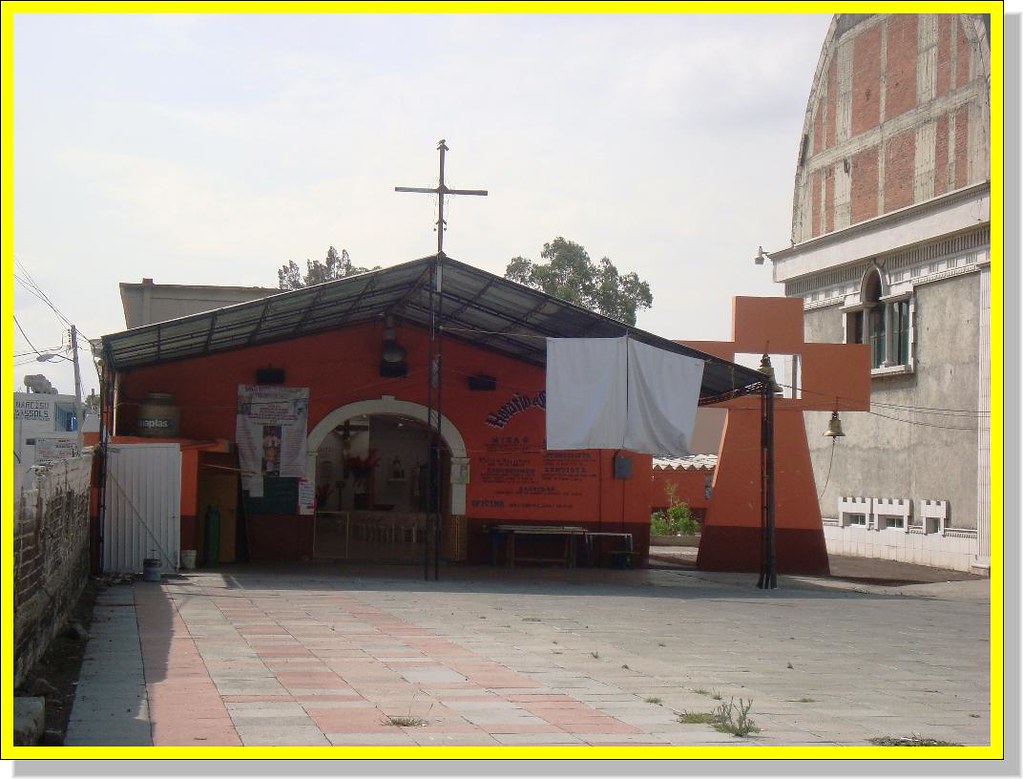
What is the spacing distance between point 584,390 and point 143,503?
6.44 m

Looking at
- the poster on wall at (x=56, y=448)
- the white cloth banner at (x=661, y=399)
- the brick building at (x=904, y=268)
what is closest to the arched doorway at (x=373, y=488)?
the poster on wall at (x=56, y=448)

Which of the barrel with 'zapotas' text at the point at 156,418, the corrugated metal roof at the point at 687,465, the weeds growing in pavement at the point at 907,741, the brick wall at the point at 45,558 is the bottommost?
the weeds growing in pavement at the point at 907,741

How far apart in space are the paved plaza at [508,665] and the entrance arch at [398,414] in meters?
4.26

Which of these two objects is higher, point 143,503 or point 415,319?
point 415,319

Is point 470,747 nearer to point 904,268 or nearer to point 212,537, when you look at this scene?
point 212,537

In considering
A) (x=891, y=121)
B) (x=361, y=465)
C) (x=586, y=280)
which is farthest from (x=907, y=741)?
(x=586, y=280)

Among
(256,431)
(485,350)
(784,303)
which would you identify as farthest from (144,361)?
(784,303)

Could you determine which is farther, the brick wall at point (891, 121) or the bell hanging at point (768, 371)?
the brick wall at point (891, 121)

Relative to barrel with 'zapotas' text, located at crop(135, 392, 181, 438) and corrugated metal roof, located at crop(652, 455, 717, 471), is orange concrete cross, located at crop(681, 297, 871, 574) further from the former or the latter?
corrugated metal roof, located at crop(652, 455, 717, 471)

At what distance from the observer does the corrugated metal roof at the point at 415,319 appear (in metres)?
17.5

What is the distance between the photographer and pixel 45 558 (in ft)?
32.1

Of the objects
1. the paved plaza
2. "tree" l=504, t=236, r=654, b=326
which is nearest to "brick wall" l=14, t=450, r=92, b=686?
the paved plaza

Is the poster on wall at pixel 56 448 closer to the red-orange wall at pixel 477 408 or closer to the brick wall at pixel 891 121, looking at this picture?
the red-orange wall at pixel 477 408

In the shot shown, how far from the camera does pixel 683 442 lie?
17.5m
